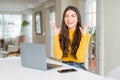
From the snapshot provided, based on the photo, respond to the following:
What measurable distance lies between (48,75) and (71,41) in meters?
0.67

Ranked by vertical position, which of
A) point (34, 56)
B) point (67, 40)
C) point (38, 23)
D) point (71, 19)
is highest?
point (38, 23)

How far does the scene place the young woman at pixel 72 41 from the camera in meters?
1.95

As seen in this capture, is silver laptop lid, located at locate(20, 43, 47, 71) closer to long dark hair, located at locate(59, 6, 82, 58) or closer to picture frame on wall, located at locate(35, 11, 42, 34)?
long dark hair, located at locate(59, 6, 82, 58)

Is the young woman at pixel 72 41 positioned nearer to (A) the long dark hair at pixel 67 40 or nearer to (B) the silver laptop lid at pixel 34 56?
(A) the long dark hair at pixel 67 40

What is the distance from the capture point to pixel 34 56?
165 centimetres

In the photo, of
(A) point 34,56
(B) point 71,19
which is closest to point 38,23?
(B) point 71,19

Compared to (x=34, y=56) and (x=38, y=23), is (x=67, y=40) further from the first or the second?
(x=38, y=23)
